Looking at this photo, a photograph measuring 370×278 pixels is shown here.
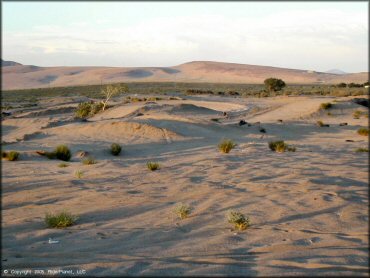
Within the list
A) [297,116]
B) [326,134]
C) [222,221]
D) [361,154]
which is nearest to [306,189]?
[222,221]

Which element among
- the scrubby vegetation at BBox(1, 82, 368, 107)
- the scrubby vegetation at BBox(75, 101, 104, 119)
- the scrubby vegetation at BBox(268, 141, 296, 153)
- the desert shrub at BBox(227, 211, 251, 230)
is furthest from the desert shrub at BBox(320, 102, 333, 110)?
the desert shrub at BBox(227, 211, 251, 230)

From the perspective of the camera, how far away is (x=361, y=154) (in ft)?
55.9

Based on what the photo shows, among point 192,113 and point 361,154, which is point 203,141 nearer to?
point 361,154

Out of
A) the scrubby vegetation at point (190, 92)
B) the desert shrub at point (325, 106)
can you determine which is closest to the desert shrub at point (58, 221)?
the desert shrub at point (325, 106)

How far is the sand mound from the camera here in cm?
2211

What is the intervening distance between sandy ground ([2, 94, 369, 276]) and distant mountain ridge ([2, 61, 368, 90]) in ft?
409

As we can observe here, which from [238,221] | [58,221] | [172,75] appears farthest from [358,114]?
[172,75]

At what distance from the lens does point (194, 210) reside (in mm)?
8797

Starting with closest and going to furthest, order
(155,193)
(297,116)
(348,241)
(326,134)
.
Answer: (348,241) → (155,193) → (326,134) → (297,116)

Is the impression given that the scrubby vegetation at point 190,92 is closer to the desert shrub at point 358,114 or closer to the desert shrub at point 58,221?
the desert shrub at point 358,114

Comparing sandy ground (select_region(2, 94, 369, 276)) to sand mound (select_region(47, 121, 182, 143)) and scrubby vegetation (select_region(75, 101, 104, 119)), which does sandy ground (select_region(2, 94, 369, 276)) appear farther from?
scrubby vegetation (select_region(75, 101, 104, 119))

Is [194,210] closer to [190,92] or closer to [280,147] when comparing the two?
[280,147]

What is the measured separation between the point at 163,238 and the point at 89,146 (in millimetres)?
13040

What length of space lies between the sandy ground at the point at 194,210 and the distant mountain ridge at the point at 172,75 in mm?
124526
